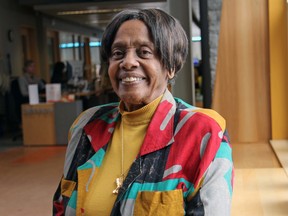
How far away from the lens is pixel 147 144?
1427 mm

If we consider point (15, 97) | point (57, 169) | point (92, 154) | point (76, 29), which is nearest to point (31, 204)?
point (57, 169)

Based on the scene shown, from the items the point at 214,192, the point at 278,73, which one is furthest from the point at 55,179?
the point at 214,192

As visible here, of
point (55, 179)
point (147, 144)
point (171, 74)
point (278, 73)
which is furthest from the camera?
point (55, 179)

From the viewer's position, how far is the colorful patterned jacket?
1327 millimetres

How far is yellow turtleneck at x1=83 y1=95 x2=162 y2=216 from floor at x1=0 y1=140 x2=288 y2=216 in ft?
4.06

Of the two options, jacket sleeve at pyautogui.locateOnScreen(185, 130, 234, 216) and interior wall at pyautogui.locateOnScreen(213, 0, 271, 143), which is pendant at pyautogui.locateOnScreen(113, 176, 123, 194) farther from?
interior wall at pyautogui.locateOnScreen(213, 0, 271, 143)

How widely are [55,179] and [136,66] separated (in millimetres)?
5063

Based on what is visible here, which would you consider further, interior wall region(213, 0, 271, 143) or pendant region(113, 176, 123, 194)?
interior wall region(213, 0, 271, 143)

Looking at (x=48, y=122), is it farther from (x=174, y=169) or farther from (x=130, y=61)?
(x=174, y=169)

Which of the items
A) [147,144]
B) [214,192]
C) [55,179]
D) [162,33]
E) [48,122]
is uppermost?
[162,33]

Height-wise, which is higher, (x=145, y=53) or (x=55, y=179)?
(x=145, y=53)

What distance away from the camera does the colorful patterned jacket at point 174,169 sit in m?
1.33

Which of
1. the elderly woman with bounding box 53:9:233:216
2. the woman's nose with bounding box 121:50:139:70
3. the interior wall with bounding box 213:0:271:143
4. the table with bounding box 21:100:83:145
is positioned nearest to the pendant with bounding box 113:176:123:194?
the elderly woman with bounding box 53:9:233:216

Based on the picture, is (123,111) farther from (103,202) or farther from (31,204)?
(31,204)
